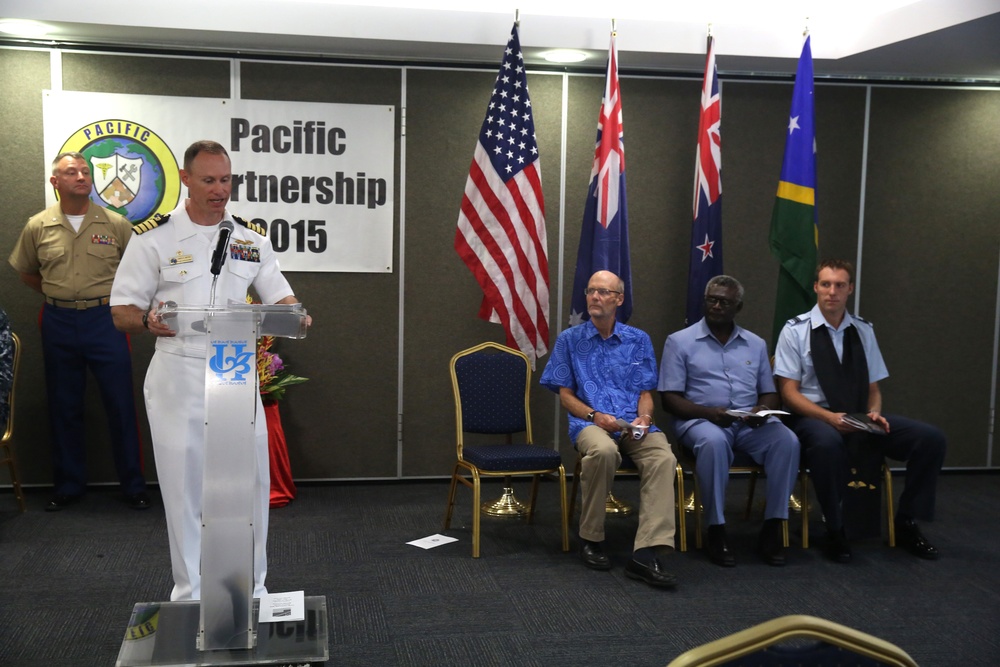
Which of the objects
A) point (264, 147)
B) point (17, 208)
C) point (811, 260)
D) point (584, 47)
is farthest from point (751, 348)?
point (17, 208)

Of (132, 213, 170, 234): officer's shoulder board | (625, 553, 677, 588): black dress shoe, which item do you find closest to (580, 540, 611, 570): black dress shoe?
(625, 553, 677, 588): black dress shoe

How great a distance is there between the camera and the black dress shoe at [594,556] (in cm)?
402

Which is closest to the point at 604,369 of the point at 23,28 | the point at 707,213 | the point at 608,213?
the point at 608,213

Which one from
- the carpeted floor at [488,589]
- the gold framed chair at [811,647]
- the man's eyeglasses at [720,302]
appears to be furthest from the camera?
the man's eyeglasses at [720,302]

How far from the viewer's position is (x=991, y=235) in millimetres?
5887

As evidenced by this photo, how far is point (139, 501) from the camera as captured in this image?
486 cm

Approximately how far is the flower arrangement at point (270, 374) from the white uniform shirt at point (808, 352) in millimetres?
2616

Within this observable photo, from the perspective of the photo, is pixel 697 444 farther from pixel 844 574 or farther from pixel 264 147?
pixel 264 147

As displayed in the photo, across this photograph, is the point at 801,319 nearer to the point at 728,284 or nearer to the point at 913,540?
the point at 728,284

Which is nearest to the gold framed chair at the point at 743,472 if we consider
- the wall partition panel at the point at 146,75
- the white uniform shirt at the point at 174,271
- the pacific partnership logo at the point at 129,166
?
the white uniform shirt at the point at 174,271

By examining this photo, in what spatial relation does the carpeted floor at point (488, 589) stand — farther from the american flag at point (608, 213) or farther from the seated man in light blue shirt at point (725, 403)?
the american flag at point (608, 213)

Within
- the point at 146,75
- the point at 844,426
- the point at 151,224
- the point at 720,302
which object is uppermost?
the point at 146,75

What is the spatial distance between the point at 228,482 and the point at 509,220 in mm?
2822

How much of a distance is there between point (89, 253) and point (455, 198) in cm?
203
